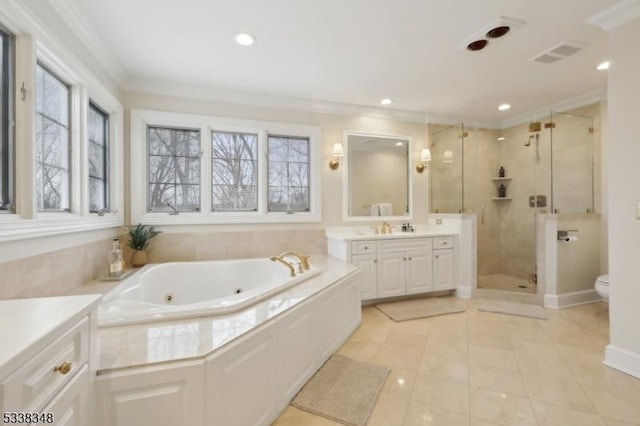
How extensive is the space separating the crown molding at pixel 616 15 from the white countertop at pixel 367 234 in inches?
88.4

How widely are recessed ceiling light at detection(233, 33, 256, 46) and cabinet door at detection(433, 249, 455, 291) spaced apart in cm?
292

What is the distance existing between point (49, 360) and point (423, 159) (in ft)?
13.0

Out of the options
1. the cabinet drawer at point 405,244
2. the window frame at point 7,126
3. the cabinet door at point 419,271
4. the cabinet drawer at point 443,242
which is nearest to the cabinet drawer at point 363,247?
the cabinet drawer at point 405,244

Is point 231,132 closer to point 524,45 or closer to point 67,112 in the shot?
point 67,112

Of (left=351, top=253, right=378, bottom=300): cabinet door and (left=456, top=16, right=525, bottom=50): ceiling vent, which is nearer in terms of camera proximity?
(left=456, top=16, right=525, bottom=50): ceiling vent

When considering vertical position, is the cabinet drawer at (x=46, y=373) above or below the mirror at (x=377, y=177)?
below

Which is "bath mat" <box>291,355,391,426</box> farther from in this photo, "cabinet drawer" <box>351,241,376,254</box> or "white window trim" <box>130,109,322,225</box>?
"white window trim" <box>130,109,322,225</box>

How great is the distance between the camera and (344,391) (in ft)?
5.83

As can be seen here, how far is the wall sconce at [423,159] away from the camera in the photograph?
3.89m

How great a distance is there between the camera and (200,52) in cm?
239

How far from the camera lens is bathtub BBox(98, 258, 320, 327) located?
1.56 metres

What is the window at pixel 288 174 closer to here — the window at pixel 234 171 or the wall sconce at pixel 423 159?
the window at pixel 234 171

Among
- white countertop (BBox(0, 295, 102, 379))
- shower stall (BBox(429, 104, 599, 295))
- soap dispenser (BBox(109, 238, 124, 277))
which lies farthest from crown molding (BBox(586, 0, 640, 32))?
soap dispenser (BBox(109, 238, 124, 277))

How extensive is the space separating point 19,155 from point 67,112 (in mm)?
720
